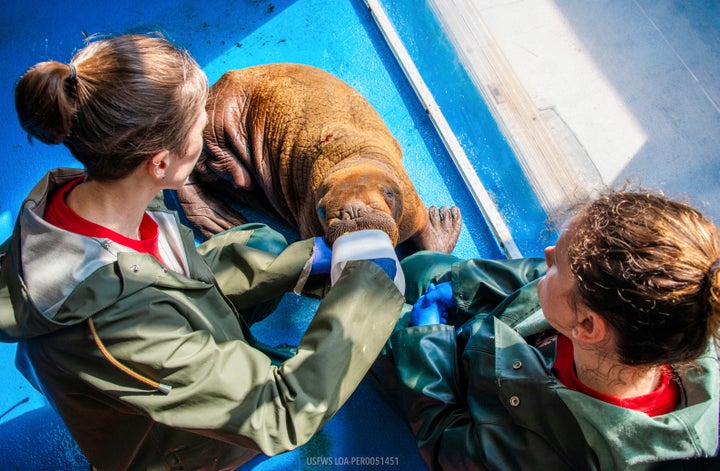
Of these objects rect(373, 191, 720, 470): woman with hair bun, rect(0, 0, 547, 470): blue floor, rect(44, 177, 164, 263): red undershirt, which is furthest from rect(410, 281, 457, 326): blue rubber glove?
rect(44, 177, 164, 263): red undershirt

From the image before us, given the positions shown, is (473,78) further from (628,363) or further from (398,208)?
(628,363)

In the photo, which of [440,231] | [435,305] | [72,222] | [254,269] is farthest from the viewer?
[440,231]

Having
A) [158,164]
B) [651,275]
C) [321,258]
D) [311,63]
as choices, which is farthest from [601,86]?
[158,164]

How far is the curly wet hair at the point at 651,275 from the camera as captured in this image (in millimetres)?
1258

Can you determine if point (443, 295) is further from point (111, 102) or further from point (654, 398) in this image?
point (111, 102)

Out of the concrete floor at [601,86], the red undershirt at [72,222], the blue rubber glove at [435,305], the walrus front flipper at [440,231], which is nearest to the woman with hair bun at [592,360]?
the blue rubber glove at [435,305]

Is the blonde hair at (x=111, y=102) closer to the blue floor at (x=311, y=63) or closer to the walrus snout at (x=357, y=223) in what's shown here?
the walrus snout at (x=357, y=223)

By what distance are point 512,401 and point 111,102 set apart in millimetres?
1365

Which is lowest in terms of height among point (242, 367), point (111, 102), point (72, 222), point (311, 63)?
point (242, 367)

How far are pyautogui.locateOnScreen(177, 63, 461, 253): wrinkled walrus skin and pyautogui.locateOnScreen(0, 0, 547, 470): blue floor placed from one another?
300 mm

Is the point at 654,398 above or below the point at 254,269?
below

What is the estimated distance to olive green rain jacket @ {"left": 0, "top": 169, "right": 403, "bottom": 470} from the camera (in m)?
1.41

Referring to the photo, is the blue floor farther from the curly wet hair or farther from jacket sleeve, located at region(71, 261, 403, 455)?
the curly wet hair

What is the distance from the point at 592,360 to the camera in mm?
1602
